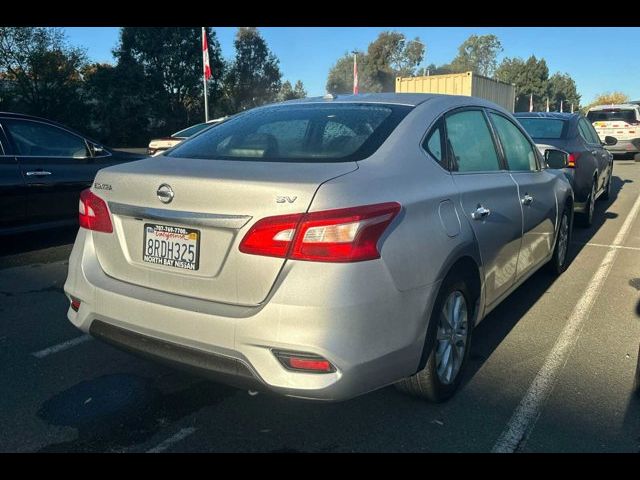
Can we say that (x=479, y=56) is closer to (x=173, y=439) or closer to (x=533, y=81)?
(x=533, y=81)

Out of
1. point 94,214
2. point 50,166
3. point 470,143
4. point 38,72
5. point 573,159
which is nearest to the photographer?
point 94,214

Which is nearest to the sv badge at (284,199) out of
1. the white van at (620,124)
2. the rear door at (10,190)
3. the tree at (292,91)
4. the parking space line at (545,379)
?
the parking space line at (545,379)

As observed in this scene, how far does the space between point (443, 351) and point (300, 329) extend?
107 cm

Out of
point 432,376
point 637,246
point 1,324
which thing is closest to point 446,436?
point 432,376

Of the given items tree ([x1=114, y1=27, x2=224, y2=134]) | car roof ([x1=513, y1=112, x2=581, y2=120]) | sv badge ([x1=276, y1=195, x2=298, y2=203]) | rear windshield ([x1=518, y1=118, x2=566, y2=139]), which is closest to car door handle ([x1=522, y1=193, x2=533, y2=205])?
sv badge ([x1=276, y1=195, x2=298, y2=203])

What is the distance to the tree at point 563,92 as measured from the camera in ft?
305

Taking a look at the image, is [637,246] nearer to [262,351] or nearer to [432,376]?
A: [432,376]

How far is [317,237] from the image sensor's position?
2.20m

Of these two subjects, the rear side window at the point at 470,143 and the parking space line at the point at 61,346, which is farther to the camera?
the parking space line at the point at 61,346

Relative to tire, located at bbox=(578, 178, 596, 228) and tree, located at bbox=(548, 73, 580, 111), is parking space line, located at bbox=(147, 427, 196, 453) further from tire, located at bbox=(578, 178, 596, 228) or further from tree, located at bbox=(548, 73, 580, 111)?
tree, located at bbox=(548, 73, 580, 111)

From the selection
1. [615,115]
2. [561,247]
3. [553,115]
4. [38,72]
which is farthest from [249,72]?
[561,247]

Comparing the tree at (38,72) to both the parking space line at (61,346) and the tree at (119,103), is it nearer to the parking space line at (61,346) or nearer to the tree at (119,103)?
the tree at (119,103)

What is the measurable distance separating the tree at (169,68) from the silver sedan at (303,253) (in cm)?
3250

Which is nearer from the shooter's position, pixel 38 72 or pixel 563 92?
pixel 38 72
